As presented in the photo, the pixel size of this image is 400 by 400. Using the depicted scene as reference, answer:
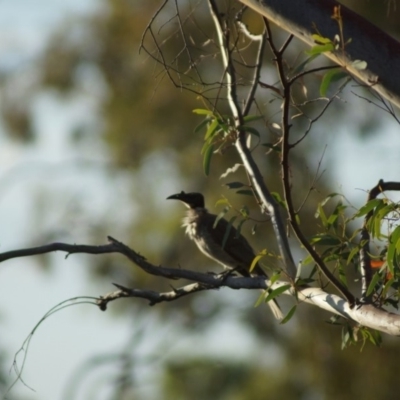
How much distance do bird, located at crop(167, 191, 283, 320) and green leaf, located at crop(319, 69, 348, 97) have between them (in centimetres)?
323

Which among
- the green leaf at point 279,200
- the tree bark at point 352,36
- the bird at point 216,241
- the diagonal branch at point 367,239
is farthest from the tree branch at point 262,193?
the bird at point 216,241

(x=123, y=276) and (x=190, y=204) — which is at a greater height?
(x=190, y=204)

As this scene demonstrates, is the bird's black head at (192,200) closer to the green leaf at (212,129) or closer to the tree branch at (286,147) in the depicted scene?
the green leaf at (212,129)

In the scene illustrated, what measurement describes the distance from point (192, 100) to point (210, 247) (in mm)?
6964

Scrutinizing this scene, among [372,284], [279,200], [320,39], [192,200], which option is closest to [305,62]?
[320,39]

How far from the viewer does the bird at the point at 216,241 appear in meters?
7.43

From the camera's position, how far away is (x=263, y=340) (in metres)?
14.4

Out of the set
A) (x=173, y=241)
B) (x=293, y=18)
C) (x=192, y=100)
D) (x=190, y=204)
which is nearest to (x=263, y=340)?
(x=173, y=241)

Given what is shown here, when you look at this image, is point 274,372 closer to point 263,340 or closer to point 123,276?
point 263,340

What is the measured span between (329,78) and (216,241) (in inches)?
161

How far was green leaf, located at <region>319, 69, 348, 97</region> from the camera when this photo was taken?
12.3 ft

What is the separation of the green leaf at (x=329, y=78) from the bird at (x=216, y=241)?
10.6 feet

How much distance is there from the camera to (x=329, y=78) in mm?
3799

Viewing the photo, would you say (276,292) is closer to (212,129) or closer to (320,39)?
(212,129)
